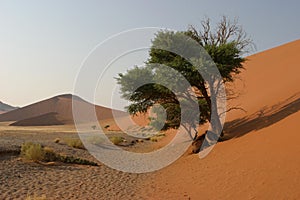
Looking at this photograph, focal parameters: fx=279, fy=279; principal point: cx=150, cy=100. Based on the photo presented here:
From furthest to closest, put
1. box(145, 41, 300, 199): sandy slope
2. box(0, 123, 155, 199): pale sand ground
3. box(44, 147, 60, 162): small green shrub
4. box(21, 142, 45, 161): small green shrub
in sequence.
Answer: box(44, 147, 60, 162): small green shrub, box(21, 142, 45, 161): small green shrub, box(0, 123, 155, 199): pale sand ground, box(145, 41, 300, 199): sandy slope

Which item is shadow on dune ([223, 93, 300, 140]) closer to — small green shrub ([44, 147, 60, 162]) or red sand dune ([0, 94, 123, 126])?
small green shrub ([44, 147, 60, 162])

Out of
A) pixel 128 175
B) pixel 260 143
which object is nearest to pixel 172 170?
pixel 128 175

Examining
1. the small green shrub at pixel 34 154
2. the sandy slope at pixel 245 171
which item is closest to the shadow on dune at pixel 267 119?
the sandy slope at pixel 245 171

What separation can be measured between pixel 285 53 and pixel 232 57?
31306mm

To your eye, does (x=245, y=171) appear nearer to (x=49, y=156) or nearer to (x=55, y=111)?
(x=49, y=156)

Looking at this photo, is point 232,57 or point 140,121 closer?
point 232,57

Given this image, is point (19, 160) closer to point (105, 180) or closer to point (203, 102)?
point (105, 180)

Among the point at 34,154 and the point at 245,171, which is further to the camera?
the point at 34,154

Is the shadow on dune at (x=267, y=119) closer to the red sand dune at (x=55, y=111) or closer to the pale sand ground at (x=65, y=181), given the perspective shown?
the pale sand ground at (x=65, y=181)

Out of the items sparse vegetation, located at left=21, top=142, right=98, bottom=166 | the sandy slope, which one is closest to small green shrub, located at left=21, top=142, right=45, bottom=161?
sparse vegetation, located at left=21, top=142, right=98, bottom=166

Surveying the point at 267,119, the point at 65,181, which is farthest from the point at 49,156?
the point at 267,119

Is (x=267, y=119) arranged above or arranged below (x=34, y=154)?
above

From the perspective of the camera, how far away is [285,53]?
4416cm

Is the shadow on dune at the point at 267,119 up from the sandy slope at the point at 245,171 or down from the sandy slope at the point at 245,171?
up
